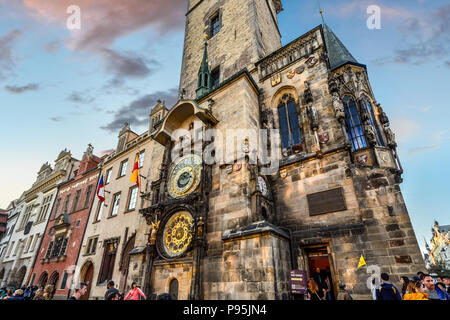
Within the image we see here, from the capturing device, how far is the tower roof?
46.9 feet

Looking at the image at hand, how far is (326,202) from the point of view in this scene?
9047mm

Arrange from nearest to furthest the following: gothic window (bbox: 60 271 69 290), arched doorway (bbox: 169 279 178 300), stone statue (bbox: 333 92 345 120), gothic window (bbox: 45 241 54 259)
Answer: arched doorway (bbox: 169 279 178 300)
stone statue (bbox: 333 92 345 120)
gothic window (bbox: 60 271 69 290)
gothic window (bbox: 45 241 54 259)

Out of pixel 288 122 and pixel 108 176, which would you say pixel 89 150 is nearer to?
pixel 108 176

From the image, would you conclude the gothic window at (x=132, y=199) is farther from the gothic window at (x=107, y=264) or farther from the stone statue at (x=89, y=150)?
the stone statue at (x=89, y=150)

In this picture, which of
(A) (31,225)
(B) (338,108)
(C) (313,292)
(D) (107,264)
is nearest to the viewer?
(C) (313,292)

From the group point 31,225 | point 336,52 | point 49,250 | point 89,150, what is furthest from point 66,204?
point 336,52

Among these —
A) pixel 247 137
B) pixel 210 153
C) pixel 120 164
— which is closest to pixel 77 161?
pixel 120 164

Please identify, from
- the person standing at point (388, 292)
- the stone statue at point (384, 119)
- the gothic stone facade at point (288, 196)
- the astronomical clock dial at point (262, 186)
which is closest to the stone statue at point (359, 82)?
the gothic stone facade at point (288, 196)

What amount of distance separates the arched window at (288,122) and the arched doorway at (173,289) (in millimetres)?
7828

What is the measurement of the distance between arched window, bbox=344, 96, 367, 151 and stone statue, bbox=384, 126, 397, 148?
946 mm

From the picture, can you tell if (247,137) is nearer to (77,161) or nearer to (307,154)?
(307,154)

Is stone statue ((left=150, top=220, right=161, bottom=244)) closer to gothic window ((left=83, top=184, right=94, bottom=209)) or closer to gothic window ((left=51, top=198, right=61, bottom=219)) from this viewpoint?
gothic window ((left=83, top=184, right=94, bottom=209))

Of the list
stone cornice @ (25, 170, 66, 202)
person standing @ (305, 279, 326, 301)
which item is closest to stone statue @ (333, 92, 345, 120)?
person standing @ (305, 279, 326, 301)

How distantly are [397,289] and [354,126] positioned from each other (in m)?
7.42
